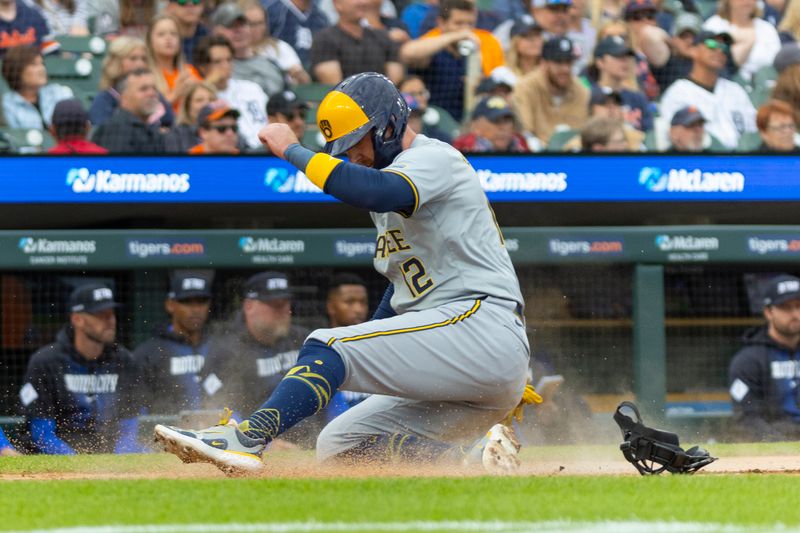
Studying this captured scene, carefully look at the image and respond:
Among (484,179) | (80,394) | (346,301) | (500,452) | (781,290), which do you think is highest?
(484,179)

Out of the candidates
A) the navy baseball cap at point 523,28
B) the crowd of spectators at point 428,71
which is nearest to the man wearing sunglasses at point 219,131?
the crowd of spectators at point 428,71

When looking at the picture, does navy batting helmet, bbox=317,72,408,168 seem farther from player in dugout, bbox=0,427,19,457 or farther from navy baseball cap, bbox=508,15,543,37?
navy baseball cap, bbox=508,15,543,37

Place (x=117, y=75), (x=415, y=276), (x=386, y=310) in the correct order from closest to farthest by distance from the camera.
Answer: (x=415, y=276)
(x=386, y=310)
(x=117, y=75)

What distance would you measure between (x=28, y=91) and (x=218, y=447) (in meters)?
4.85

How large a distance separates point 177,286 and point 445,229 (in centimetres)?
336

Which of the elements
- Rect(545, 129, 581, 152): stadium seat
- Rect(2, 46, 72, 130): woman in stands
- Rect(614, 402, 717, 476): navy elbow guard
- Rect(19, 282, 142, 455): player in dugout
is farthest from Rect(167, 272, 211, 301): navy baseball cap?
Rect(614, 402, 717, 476): navy elbow guard

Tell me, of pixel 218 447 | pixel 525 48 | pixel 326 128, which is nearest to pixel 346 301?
pixel 525 48

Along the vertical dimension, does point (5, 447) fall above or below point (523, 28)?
below

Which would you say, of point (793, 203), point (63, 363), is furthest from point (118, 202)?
point (793, 203)

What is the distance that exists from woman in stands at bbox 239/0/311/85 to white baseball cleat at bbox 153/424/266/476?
4910mm

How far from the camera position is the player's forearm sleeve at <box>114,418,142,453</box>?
6.80 m

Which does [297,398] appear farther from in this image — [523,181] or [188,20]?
[188,20]

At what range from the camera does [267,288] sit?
7.39 m

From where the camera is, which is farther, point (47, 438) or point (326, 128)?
point (47, 438)
